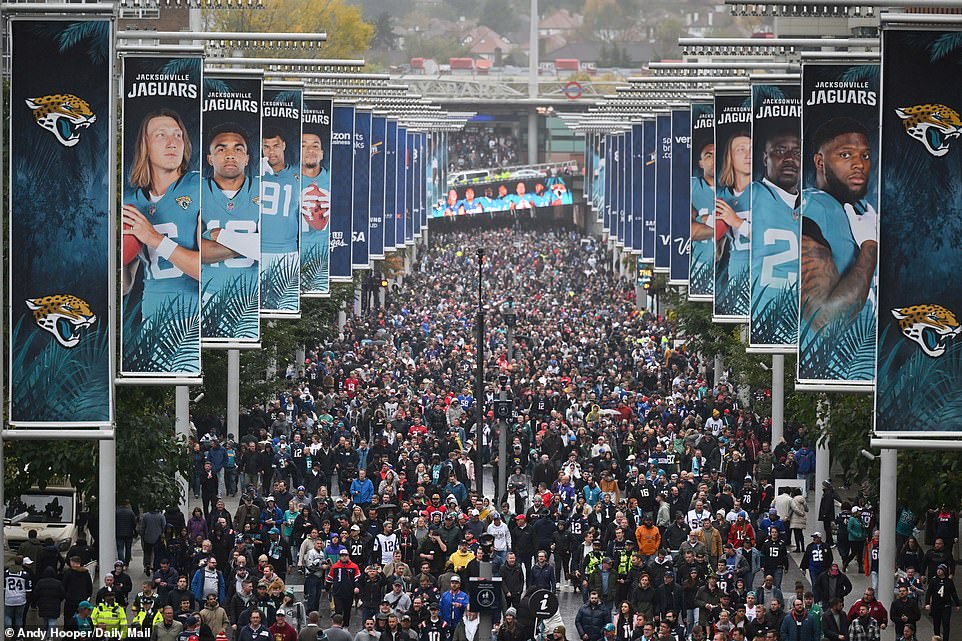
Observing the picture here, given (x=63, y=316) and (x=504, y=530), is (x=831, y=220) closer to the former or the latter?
(x=63, y=316)

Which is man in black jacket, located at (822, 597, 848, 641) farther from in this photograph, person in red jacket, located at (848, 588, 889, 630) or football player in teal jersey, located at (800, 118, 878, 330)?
football player in teal jersey, located at (800, 118, 878, 330)

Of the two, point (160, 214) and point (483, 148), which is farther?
point (483, 148)

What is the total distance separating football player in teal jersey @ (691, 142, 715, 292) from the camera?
37750mm

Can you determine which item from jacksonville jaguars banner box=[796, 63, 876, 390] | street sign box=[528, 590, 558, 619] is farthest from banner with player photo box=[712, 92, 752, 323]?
jacksonville jaguars banner box=[796, 63, 876, 390]

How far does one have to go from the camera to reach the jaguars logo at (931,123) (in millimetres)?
16531

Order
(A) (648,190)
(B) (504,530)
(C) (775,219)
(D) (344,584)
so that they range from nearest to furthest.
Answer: (D) (344,584) < (B) (504,530) < (C) (775,219) < (A) (648,190)

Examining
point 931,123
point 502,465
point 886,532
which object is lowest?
point 502,465

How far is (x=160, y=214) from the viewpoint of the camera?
2294cm

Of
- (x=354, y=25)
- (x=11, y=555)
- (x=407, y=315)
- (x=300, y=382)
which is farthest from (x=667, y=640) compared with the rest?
(x=354, y=25)

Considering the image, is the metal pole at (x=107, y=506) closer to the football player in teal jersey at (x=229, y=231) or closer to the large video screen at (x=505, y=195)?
the football player in teal jersey at (x=229, y=231)

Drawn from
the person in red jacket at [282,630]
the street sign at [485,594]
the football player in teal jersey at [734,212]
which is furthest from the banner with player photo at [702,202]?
the person in red jacket at [282,630]

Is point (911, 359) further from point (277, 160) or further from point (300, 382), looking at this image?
point (300, 382)

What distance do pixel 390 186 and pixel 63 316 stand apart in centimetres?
3915

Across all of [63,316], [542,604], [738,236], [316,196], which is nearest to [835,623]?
[542,604]
